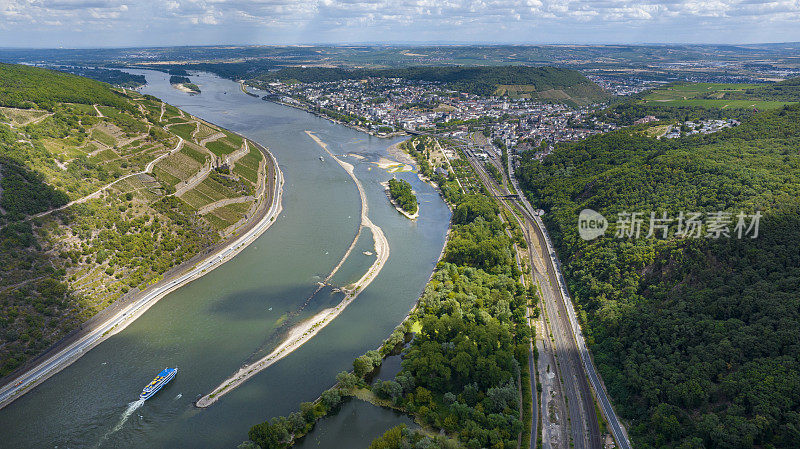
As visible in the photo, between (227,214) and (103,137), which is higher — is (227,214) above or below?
below

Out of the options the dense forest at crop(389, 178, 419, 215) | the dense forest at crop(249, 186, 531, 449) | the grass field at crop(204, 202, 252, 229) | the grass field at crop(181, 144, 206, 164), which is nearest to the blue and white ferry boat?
the dense forest at crop(249, 186, 531, 449)

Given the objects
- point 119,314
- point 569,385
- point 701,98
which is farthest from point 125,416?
point 701,98

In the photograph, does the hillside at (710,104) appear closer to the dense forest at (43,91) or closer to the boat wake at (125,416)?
the boat wake at (125,416)

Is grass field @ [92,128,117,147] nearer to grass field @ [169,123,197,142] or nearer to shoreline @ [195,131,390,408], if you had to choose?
grass field @ [169,123,197,142]

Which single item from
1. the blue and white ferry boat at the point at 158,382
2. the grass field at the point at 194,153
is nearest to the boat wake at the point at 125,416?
the blue and white ferry boat at the point at 158,382

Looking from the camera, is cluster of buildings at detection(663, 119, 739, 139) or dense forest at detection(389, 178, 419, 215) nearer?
dense forest at detection(389, 178, 419, 215)

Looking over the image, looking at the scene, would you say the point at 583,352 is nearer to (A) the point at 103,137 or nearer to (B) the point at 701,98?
(A) the point at 103,137

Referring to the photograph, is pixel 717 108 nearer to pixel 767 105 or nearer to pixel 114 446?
pixel 767 105
